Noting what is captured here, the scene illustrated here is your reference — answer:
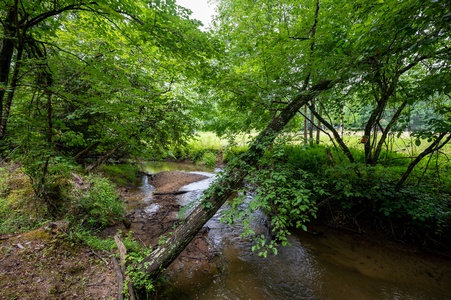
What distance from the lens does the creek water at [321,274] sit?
317 cm

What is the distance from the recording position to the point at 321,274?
361 centimetres

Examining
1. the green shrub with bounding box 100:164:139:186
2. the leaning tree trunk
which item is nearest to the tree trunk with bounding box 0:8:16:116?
the leaning tree trunk

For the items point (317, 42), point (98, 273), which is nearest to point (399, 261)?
point (317, 42)

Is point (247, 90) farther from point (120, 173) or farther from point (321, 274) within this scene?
point (120, 173)

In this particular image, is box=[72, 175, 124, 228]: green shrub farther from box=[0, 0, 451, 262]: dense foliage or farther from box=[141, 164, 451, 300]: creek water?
box=[141, 164, 451, 300]: creek water

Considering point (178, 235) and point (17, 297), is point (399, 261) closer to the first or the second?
point (178, 235)

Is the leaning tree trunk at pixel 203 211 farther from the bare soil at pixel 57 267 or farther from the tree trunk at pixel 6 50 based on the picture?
the tree trunk at pixel 6 50

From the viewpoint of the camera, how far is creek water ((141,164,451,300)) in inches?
125

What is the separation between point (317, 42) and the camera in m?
4.15

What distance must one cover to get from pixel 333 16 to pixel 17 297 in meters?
6.43

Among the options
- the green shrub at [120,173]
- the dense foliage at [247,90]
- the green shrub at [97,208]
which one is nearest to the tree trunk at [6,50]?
the dense foliage at [247,90]

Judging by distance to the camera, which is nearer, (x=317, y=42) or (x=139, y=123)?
(x=317, y=42)

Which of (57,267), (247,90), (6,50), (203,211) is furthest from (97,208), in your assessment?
(247,90)

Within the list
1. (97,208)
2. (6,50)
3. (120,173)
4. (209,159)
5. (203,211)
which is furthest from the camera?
(209,159)
